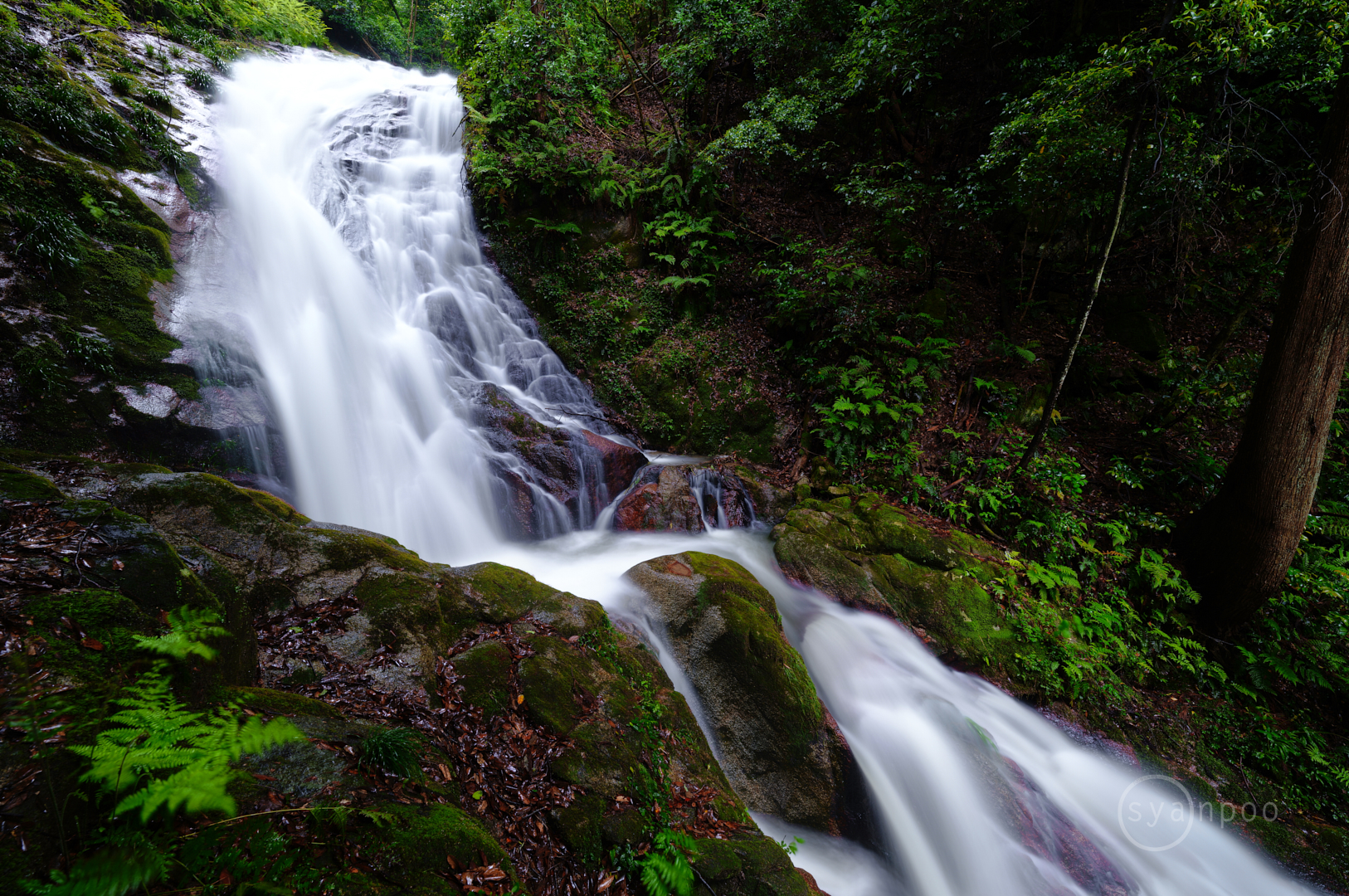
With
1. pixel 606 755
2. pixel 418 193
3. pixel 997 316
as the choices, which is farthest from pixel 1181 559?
pixel 418 193

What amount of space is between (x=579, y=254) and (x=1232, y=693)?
12.3 metres

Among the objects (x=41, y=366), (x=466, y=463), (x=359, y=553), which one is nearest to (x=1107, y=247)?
(x=359, y=553)

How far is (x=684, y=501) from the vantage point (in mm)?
7852

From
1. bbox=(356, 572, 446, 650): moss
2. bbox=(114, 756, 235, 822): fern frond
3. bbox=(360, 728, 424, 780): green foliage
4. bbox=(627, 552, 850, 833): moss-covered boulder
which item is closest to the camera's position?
bbox=(114, 756, 235, 822): fern frond

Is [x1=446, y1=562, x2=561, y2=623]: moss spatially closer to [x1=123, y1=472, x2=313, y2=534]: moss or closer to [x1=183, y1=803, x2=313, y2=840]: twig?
[x1=123, y1=472, x2=313, y2=534]: moss

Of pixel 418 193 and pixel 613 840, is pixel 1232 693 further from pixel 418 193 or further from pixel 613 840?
pixel 418 193

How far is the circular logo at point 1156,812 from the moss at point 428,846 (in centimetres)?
605

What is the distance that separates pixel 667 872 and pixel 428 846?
1.31 metres

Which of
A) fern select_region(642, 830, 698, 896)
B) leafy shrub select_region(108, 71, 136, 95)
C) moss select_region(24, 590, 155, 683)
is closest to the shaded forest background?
leafy shrub select_region(108, 71, 136, 95)

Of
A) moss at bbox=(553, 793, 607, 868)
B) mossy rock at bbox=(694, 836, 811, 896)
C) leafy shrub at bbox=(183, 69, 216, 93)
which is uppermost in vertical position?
leafy shrub at bbox=(183, 69, 216, 93)

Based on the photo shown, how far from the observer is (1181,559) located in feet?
22.1

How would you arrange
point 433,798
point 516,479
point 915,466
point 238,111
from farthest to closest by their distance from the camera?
point 238,111
point 915,466
point 516,479
point 433,798

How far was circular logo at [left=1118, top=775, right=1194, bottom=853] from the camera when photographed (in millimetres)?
4824

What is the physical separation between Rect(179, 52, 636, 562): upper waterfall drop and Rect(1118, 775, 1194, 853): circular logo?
271 inches
